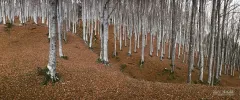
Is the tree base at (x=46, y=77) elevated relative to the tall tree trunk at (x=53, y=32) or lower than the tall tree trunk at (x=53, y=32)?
lower

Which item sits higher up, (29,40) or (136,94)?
(29,40)

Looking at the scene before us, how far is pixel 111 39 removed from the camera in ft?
143

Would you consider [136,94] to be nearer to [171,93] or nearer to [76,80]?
[171,93]

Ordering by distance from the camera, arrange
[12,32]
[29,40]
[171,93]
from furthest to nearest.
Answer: [12,32] → [29,40] → [171,93]

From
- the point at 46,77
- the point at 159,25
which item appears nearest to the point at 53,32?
the point at 46,77

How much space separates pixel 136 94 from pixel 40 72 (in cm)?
578

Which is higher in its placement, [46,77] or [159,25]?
[159,25]

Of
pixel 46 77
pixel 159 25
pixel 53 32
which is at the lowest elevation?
pixel 46 77

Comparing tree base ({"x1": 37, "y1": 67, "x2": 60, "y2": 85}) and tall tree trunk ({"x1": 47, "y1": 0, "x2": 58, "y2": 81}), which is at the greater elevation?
tall tree trunk ({"x1": 47, "y1": 0, "x2": 58, "y2": 81})

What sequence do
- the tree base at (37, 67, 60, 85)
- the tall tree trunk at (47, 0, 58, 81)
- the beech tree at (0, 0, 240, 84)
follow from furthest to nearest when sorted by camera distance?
the beech tree at (0, 0, 240, 84) → the tall tree trunk at (47, 0, 58, 81) → the tree base at (37, 67, 60, 85)

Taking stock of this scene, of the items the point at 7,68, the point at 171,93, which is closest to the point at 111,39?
the point at 7,68

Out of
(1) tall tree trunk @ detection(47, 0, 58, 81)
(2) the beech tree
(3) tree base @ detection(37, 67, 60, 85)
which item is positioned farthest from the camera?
(2) the beech tree

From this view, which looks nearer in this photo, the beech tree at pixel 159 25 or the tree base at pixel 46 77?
the tree base at pixel 46 77

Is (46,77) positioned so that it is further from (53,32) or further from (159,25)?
(159,25)
